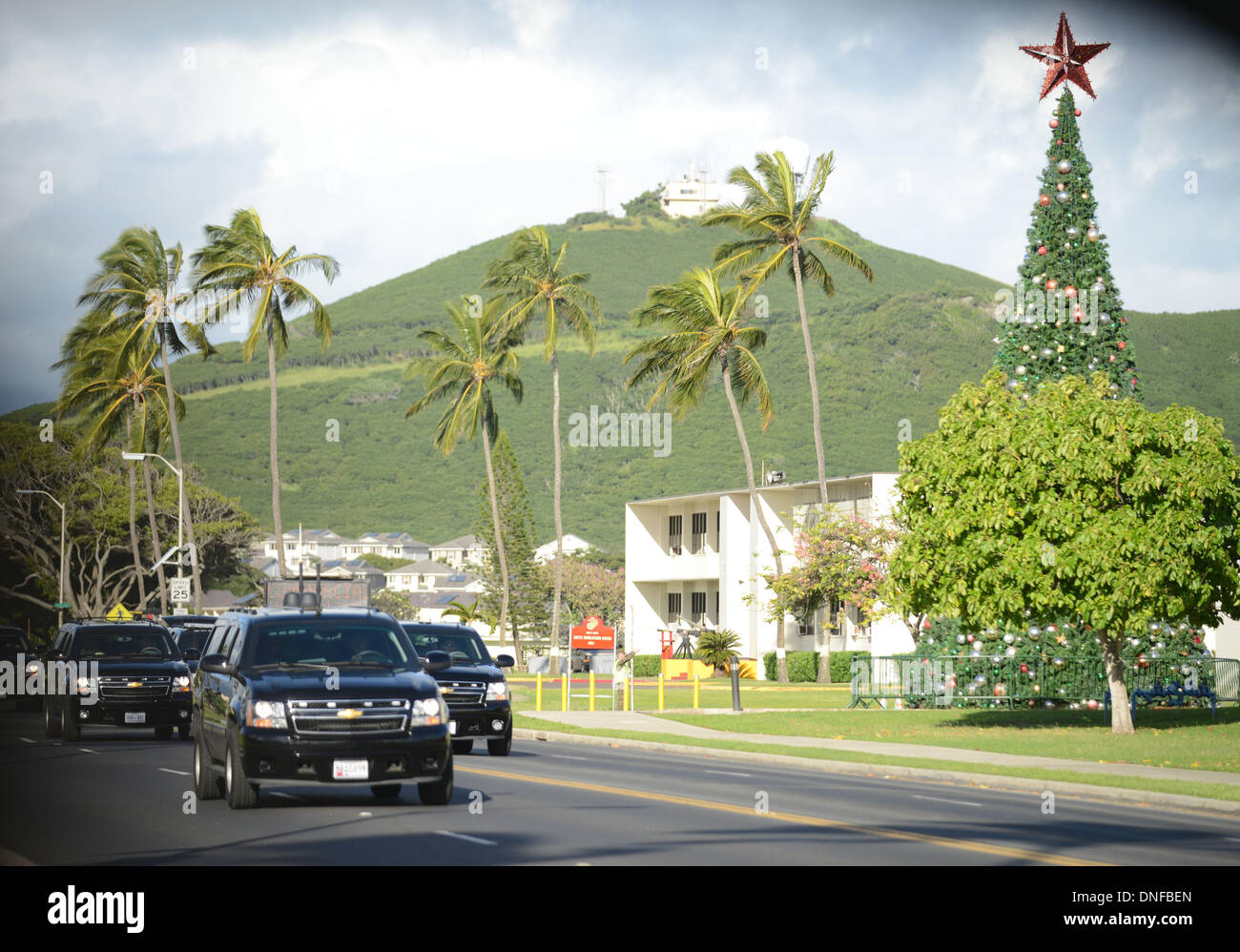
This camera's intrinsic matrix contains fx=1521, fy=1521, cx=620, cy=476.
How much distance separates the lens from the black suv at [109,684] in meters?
26.4

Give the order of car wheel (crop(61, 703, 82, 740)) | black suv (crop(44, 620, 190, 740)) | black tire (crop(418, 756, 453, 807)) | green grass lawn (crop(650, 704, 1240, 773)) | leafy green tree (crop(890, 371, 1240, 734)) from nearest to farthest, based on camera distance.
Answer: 1. black tire (crop(418, 756, 453, 807))
2. green grass lawn (crop(650, 704, 1240, 773))
3. car wheel (crop(61, 703, 82, 740))
4. black suv (crop(44, 620, 190, 740))
5. leafy green tree (crop(890, 371, 1240, 734))

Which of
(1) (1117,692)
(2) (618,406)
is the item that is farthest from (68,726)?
(2) (618,406)

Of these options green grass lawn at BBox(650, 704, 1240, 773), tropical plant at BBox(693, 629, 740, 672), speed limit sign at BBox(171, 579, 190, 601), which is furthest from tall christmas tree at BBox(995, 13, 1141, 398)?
speed limit sign at BBox(171, 579, 190, 601)

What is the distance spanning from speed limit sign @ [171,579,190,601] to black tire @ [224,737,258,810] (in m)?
47.4

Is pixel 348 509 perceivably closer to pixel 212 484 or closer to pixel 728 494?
pixel 212 484

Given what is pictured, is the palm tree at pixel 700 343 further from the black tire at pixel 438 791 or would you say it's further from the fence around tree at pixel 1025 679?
the black tire at pixel 438 791

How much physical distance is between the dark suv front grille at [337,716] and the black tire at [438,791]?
1.12 meters

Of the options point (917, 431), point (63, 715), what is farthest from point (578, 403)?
point (63, 715)

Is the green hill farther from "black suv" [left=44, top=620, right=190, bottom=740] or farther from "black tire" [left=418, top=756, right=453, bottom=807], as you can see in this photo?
"black tire" [left=418, top=756, right=453, bottom=807]

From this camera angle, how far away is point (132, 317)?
68.9 meters

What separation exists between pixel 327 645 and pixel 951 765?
1074 cm

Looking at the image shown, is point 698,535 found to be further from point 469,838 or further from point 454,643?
point 469,838

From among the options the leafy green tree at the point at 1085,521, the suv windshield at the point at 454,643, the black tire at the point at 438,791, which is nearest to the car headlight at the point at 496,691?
the suv windshield at the point at 454,643

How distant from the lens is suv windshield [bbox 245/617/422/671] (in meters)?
15.6
